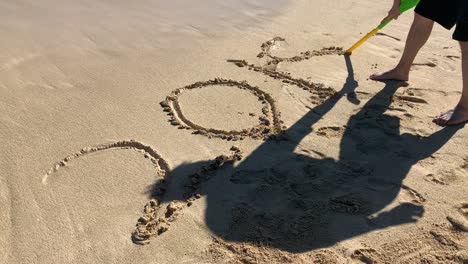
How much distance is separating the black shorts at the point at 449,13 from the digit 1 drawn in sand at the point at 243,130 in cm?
117

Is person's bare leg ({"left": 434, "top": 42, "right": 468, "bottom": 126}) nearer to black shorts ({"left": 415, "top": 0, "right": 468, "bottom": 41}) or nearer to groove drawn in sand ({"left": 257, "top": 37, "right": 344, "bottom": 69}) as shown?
black shorts ({"left": 415, "top": 0, "right": 468, "bottom": 41})

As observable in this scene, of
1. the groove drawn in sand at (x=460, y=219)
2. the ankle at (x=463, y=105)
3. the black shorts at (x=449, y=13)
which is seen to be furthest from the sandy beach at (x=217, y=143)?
the black shorts at (x=449, y=13)

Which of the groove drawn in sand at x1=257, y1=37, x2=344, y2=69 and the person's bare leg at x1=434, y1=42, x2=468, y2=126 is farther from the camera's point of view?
the groove drawn in sand at x1=257, y1=37, x2=344, y2=69

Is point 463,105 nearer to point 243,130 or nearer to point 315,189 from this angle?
point 315,189

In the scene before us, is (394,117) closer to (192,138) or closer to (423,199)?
(423,199)

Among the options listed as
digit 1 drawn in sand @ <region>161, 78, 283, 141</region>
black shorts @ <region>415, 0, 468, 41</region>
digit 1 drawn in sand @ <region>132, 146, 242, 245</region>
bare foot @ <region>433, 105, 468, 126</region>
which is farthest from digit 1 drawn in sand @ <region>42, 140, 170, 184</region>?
black shorts @ <region>415, 0, 468, 41</region>

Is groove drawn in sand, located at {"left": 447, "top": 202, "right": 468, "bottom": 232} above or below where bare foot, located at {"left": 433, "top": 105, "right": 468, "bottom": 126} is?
below

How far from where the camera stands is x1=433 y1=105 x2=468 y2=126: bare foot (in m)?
3.04

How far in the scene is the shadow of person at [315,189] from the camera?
2225mm

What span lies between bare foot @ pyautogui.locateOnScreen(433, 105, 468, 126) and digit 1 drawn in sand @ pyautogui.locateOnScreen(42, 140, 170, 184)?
70.6 inches

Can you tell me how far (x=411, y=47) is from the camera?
11.3 feet

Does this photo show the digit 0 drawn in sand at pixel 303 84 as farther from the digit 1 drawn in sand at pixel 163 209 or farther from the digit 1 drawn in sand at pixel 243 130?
the digit 1 drawn in sand at pixel 163 209

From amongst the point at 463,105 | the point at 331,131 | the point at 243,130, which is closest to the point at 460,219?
the point at 331,131

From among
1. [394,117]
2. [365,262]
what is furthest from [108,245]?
[394,117]
